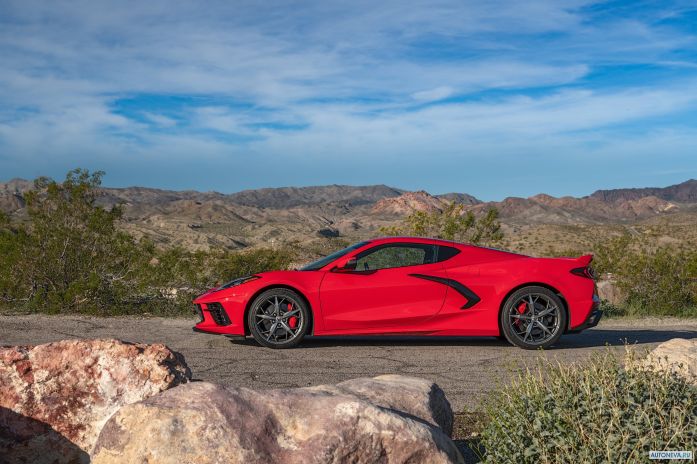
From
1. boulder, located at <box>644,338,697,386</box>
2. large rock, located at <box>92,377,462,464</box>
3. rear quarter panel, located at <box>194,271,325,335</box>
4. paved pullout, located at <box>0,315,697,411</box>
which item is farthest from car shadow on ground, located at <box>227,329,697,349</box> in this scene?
large rock, located at <box>92,377,462,464</box>

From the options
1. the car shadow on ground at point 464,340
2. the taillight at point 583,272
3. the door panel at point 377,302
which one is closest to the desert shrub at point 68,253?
the car shadow on ground at point 464,340

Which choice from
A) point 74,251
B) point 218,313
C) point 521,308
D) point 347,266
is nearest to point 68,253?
point 74,251

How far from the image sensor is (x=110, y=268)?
14641mm

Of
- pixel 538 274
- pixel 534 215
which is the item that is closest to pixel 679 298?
pixel 538 274

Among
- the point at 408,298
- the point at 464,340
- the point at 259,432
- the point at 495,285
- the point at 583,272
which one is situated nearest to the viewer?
the point at 259,432

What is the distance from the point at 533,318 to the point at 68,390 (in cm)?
662

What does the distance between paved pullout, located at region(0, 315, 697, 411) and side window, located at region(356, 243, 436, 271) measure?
42.3 inches

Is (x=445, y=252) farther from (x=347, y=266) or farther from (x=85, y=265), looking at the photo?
(x=85, y=265)

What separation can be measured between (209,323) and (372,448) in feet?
20.9

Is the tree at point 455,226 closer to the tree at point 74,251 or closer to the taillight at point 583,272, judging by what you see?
the tree at point 74,251

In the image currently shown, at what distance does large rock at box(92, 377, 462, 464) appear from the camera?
3.58 m

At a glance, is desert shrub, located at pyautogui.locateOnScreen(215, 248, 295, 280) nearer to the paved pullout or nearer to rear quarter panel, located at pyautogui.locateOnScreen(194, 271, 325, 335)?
the paved pullout

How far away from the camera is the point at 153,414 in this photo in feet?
12.0

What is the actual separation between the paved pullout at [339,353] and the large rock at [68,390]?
9.31ft
